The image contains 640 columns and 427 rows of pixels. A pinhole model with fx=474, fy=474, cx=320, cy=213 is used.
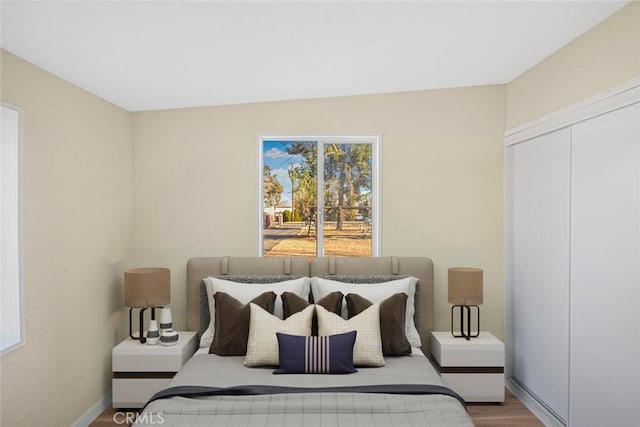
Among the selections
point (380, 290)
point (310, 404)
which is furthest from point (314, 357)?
point (380, 290)

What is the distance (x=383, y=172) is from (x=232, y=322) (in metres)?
1.78

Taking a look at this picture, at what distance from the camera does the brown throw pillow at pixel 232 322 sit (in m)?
3.30

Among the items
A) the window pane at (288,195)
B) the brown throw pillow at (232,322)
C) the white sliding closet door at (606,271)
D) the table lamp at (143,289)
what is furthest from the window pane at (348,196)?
the white sliding closet door at (606,271)

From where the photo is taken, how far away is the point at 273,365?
121 inches

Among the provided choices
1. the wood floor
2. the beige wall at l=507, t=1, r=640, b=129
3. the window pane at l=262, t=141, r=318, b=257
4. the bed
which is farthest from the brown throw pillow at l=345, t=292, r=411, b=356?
the beige wall at l=507, t=1, r=640, b=129

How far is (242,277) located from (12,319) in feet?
5.34

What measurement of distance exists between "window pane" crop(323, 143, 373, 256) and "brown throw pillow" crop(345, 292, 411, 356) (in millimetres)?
858

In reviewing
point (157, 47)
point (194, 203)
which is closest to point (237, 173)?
point (194, 203)

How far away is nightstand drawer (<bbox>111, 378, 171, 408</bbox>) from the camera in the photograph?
3.42 m

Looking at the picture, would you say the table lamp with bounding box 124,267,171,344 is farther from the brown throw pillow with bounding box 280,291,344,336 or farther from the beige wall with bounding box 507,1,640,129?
the beige wall with bounding box 507,1,640,129

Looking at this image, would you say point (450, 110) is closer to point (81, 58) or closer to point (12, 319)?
point (81, 58)

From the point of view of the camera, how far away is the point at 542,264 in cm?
350

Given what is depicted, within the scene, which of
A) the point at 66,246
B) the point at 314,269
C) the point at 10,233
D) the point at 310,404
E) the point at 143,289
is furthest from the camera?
the point at 314,269

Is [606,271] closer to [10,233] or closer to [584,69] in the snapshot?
[584,69]
